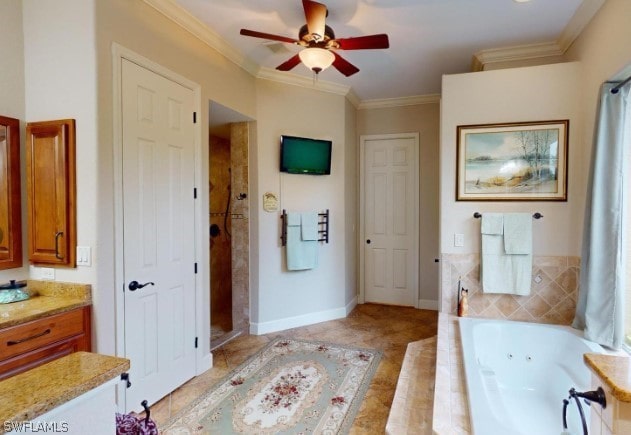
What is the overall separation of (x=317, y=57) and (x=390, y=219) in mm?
2771

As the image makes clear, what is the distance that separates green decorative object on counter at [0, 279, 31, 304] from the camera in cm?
186

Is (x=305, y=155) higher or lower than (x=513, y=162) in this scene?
higher

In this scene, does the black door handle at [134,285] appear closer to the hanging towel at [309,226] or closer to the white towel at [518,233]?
the hanging towel at [309,226]

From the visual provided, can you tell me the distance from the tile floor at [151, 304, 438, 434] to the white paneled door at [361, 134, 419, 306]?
→ 0.31 meters

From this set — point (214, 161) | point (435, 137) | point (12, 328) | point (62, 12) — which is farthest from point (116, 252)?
point (435, 137)

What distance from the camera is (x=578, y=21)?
98.7 inches

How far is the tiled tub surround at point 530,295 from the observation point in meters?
2.69

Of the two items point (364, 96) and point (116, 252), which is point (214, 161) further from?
point (116, 252)

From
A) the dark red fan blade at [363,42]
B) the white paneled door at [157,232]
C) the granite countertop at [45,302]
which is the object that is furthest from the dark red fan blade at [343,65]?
the granite countertop at [45,302]

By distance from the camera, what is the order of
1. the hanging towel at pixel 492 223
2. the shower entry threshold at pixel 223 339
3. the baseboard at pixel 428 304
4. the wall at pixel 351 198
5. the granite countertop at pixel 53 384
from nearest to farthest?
the granite countertop at pixel 53 384, the hanging towel at pixel 492 223, the shower entry threshold at pixel 223 339, the wall at pixel 351 198, the baseboard at pixel 428 304

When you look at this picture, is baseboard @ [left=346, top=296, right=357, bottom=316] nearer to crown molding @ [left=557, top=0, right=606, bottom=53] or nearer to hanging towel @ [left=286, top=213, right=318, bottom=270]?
hanging towel @ [left=286, top=213, right=318, bottom=270]

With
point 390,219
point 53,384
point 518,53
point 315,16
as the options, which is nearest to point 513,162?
point 518,53

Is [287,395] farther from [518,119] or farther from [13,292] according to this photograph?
[518,119]

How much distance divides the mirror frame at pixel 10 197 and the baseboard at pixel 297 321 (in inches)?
87.6
